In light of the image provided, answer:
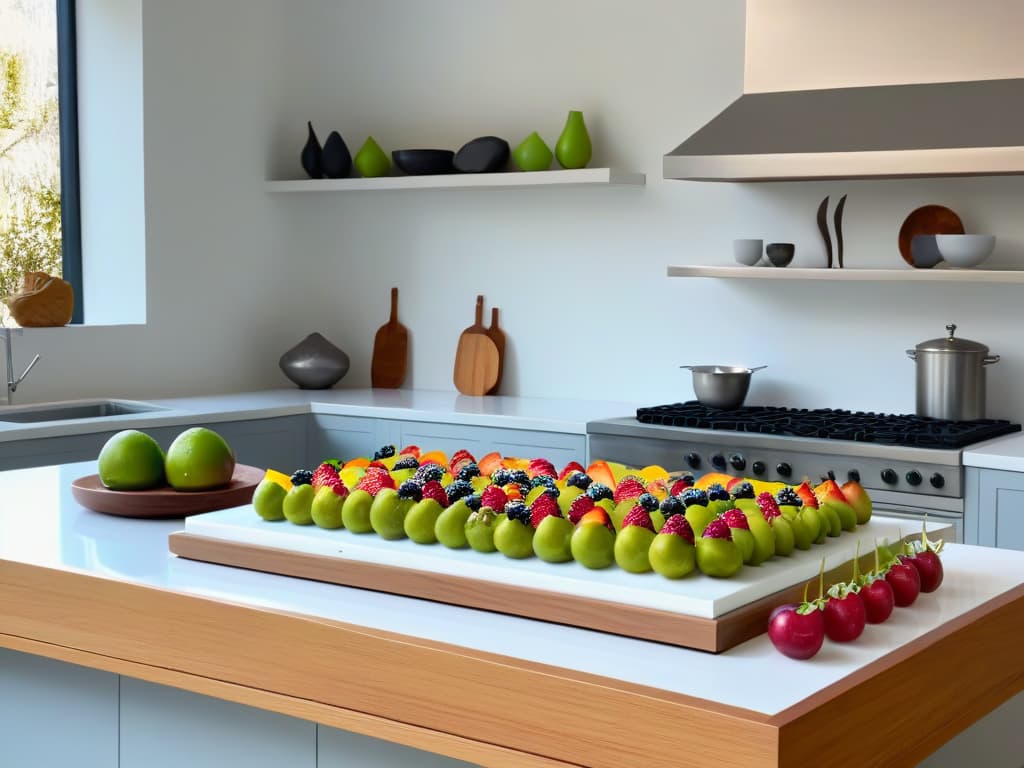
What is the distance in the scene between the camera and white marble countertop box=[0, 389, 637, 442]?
4188mm

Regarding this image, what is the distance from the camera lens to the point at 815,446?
3.71m

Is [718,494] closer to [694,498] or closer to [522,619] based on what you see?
[694,498]

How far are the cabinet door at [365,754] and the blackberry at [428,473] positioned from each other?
423 mm

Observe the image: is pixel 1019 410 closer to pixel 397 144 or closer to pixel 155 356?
pixel 397 144

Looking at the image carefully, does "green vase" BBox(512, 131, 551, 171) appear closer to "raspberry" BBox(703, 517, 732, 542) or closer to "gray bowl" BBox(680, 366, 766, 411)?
"gray bowl" BBox(680, 366, 766, 411)

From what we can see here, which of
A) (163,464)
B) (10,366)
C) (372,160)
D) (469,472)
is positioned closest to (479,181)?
(372,160)

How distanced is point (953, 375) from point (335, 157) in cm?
277

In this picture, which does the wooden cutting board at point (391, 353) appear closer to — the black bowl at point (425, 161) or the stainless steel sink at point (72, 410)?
the black bowl at point (425, 161)

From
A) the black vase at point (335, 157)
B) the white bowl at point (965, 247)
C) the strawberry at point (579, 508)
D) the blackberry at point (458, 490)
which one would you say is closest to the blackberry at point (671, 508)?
the strawberry at point (579, 508)

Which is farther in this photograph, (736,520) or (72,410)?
(72,410)

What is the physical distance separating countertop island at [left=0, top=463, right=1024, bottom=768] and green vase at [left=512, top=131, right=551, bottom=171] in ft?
10.1

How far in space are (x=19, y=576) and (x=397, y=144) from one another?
3.76 meters

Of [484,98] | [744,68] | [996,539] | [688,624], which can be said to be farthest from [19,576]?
[484,98]

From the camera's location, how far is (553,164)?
16.5ft
